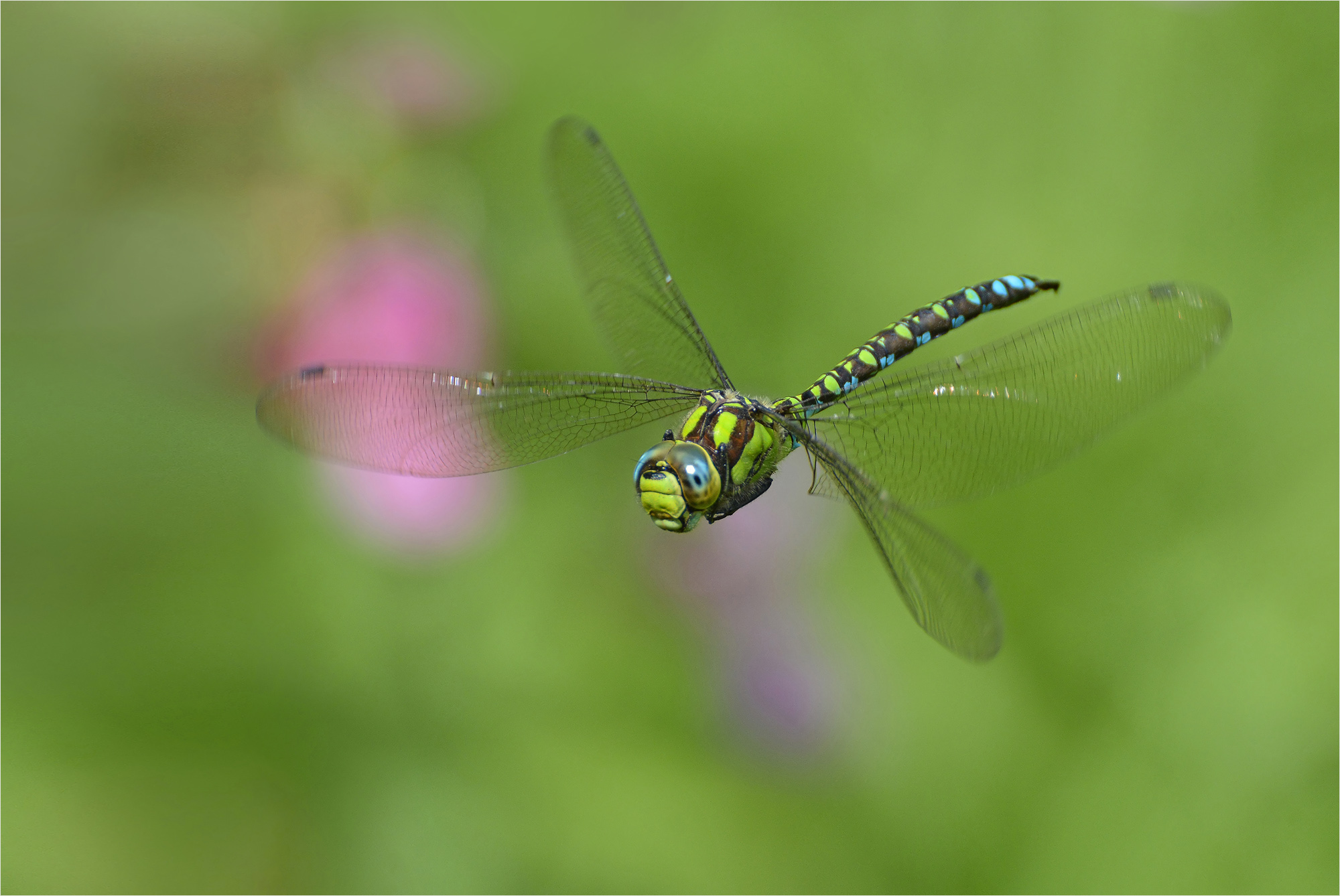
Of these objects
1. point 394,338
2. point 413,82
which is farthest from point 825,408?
point 413,82

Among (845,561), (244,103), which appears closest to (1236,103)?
(845,561)

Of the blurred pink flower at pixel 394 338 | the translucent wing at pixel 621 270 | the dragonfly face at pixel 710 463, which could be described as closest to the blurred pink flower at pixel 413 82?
the blurred pink flower at pixel 394 338

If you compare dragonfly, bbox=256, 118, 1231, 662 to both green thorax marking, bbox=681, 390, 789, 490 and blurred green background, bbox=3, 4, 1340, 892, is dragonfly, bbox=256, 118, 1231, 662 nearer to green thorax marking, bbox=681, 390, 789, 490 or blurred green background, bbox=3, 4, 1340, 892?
green thorax marking, bbox=681, 390, 789, 490

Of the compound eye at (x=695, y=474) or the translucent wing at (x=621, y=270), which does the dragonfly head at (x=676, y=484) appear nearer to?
the compound eye at (x=695, y=474)

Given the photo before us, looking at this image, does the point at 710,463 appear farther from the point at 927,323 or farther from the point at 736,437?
the point at 927,323

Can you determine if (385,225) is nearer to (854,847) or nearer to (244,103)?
(244,103)

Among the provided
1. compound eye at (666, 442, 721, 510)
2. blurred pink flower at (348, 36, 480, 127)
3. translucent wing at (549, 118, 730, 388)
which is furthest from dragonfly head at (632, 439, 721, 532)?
blurred pink flower at (348, 36, 480, 127)
